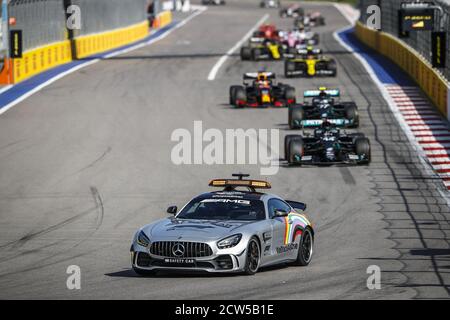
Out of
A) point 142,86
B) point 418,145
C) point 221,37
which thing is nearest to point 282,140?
point 418,145

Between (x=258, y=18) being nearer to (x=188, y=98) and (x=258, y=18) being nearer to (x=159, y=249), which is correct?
(x=188, y=98)

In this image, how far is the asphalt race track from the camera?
15531 millimetres

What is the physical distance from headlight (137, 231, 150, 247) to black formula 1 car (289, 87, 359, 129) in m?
17.3

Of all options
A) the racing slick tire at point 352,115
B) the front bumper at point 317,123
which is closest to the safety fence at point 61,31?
the racing slick tire at point 352,115

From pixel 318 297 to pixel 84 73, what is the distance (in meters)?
34.9

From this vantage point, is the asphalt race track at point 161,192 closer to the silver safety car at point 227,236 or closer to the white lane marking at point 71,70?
the silver safety car at point 227,236

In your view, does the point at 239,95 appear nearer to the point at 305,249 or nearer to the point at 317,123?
the point at 317,123

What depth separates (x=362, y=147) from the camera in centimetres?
2884

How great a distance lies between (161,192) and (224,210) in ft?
29.5

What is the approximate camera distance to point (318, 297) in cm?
1406

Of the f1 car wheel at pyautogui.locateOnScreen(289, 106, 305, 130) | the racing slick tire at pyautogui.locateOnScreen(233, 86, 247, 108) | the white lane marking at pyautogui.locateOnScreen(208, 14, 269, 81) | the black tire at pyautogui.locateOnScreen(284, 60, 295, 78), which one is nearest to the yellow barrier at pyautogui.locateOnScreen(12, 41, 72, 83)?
the white lane marking at pyautogui.locateOnScreen(208, 14, 269, 81)

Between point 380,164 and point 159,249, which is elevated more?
point 159,249

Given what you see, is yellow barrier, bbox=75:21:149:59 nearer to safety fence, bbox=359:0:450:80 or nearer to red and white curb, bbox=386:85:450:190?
safety fence, bbox=359:0:450:80

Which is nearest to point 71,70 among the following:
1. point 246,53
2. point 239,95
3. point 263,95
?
point 246,53
